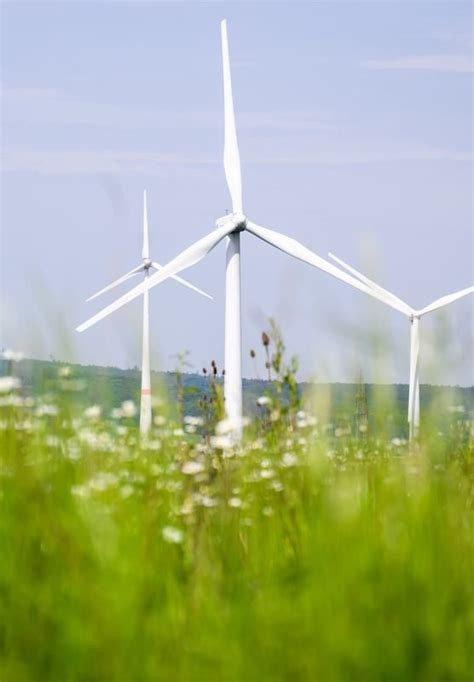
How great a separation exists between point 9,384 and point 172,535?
166 cm

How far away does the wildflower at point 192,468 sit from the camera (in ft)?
23.4

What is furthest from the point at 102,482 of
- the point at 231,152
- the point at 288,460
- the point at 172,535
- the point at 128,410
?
the point at 231,152

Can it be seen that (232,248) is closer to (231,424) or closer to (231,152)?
(231,152)

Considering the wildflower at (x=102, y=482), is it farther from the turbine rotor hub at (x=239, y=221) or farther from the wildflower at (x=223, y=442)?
the turbine rotor hub at (x=239, y=221)

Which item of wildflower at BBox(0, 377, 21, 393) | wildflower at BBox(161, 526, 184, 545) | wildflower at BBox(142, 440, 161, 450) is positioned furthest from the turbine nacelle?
wildflower at BBox(161, 526, 184, 545)

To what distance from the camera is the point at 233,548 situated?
670 cm

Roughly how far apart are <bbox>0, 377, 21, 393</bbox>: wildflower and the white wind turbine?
56.5 feet

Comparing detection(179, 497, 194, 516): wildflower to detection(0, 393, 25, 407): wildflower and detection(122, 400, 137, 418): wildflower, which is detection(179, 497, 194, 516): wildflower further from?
detection(0, 393, 25, 407): wildflower

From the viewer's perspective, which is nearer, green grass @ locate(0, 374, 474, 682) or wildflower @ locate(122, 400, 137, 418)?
green grass @ locate(0, 374, 474, 682)

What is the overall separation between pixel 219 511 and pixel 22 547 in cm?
160

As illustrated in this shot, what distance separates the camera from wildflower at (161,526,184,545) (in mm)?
6090

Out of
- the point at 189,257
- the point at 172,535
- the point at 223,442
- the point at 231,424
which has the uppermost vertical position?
the point at 189,257

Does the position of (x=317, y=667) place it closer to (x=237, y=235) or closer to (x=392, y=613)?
(x=392, y=613)

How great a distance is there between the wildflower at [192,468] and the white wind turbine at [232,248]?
56.3 ft
